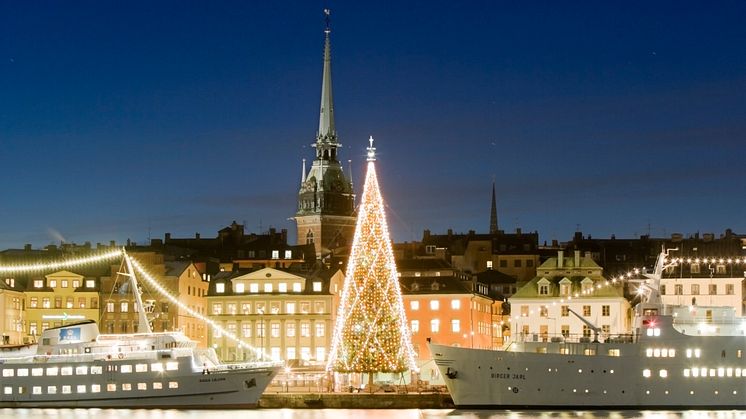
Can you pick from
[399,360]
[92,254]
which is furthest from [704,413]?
[92,254]

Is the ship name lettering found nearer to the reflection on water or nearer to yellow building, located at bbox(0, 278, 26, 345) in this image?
the reflection on water

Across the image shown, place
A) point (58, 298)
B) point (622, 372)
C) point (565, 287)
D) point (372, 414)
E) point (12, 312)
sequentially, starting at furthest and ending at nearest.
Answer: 1. point (58, 298)
2. point (12, 312)
3. point (565, 287)
4. point (622, 372)
5. point (372, 414)

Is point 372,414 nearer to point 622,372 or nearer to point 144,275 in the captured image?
point 622,372

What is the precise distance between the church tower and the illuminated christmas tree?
2243 inches

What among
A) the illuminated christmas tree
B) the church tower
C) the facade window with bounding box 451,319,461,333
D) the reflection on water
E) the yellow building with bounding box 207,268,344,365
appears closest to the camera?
the reflection on water

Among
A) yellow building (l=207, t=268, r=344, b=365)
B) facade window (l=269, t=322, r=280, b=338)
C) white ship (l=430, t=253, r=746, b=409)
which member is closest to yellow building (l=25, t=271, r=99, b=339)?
yellow building (l=207, t=268, r=344, b=365)

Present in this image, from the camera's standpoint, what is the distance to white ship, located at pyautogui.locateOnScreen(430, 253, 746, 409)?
2709 inches

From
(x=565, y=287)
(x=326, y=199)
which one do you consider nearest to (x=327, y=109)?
(x=326, y=199)

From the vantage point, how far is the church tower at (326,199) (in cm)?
12669

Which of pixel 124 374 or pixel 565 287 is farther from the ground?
pixel 565 287

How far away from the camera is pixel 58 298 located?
9412 centimetres

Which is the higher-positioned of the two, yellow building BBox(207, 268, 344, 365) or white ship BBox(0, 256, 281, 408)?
yellow building BBox(207, 268, 344, 365)

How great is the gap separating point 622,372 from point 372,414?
38.0 feet

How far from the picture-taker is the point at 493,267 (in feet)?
387
